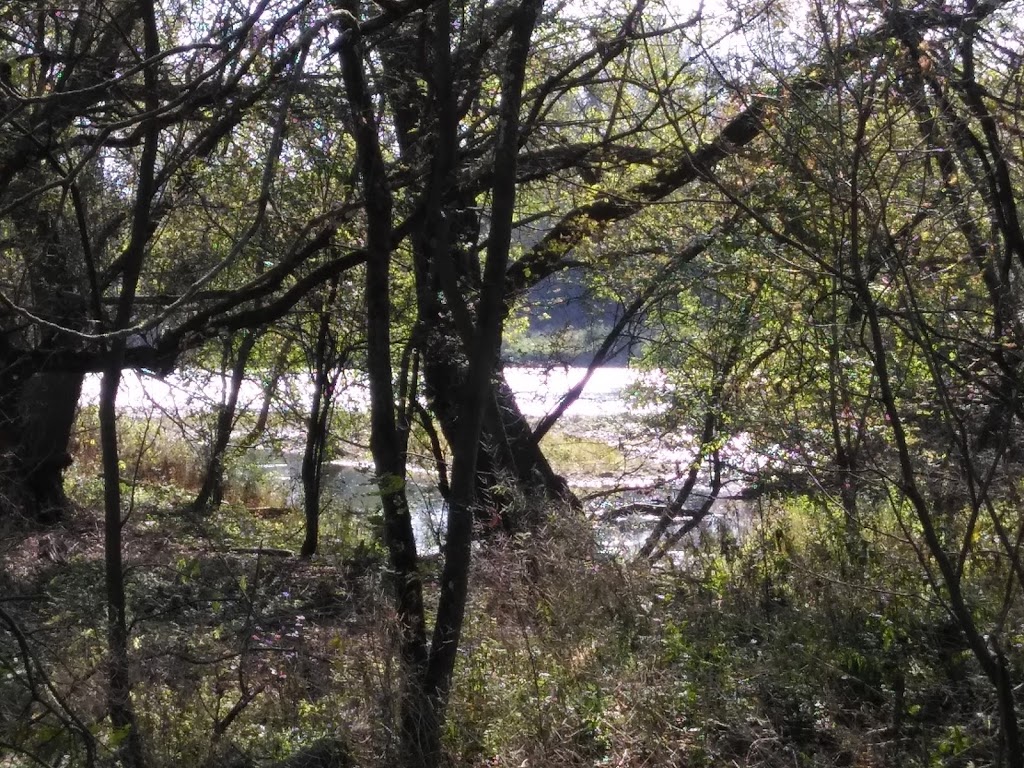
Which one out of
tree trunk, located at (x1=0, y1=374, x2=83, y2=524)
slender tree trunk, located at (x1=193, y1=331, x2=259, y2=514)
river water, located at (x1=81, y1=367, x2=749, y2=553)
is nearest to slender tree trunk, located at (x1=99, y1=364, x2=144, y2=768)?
slender tree trunk, located at (x1=193, y1=331, x2=259, y2=514)

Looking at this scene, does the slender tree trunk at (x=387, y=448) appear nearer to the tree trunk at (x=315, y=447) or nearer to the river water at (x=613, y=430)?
the river water at (x=613, y=430)

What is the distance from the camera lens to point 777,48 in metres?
4.92

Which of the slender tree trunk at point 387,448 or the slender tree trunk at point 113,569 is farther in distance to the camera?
the slender tree trunk at point 113,569

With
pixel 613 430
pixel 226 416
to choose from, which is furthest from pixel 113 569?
pixel 613 430

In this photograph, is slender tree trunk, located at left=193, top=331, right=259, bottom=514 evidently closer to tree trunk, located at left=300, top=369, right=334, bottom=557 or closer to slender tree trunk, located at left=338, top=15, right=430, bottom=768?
tree trunk, located at left=300, top=369, right=334, bottom=557

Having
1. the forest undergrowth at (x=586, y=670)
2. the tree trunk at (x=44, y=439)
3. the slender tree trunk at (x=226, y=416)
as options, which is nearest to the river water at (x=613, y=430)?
the slender tree trunk at (x=226, y=416)

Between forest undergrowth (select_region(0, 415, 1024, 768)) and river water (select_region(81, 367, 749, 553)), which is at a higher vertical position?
river water (select_region(81, 367, 749, 553))

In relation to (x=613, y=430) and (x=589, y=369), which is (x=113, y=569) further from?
(x=613, y=430)

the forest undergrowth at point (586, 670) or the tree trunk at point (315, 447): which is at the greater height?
the tree trunk at point (315, 447)

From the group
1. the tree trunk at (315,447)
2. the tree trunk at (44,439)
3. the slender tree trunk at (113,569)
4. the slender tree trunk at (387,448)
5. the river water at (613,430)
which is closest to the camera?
the slender tree trunk at (387,448)

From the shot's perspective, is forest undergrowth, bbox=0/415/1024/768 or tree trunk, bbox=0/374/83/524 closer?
forest undergrowth, bbox=0/415/1024/768

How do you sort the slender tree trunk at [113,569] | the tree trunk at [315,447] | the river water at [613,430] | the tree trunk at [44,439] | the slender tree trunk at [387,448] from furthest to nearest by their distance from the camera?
the tree trunk at [44,439], the tree trunk at [315,447], the river water at [613,430], the slender tree trunk at [113,569], the slender tree trunk at [387,448]

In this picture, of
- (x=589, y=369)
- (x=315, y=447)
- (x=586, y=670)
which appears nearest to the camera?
(x=586, y=670)

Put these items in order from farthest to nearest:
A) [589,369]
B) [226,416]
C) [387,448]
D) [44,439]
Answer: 1. [44,439]
2. [226,416]
3. [589,369]
4. [387,448]
